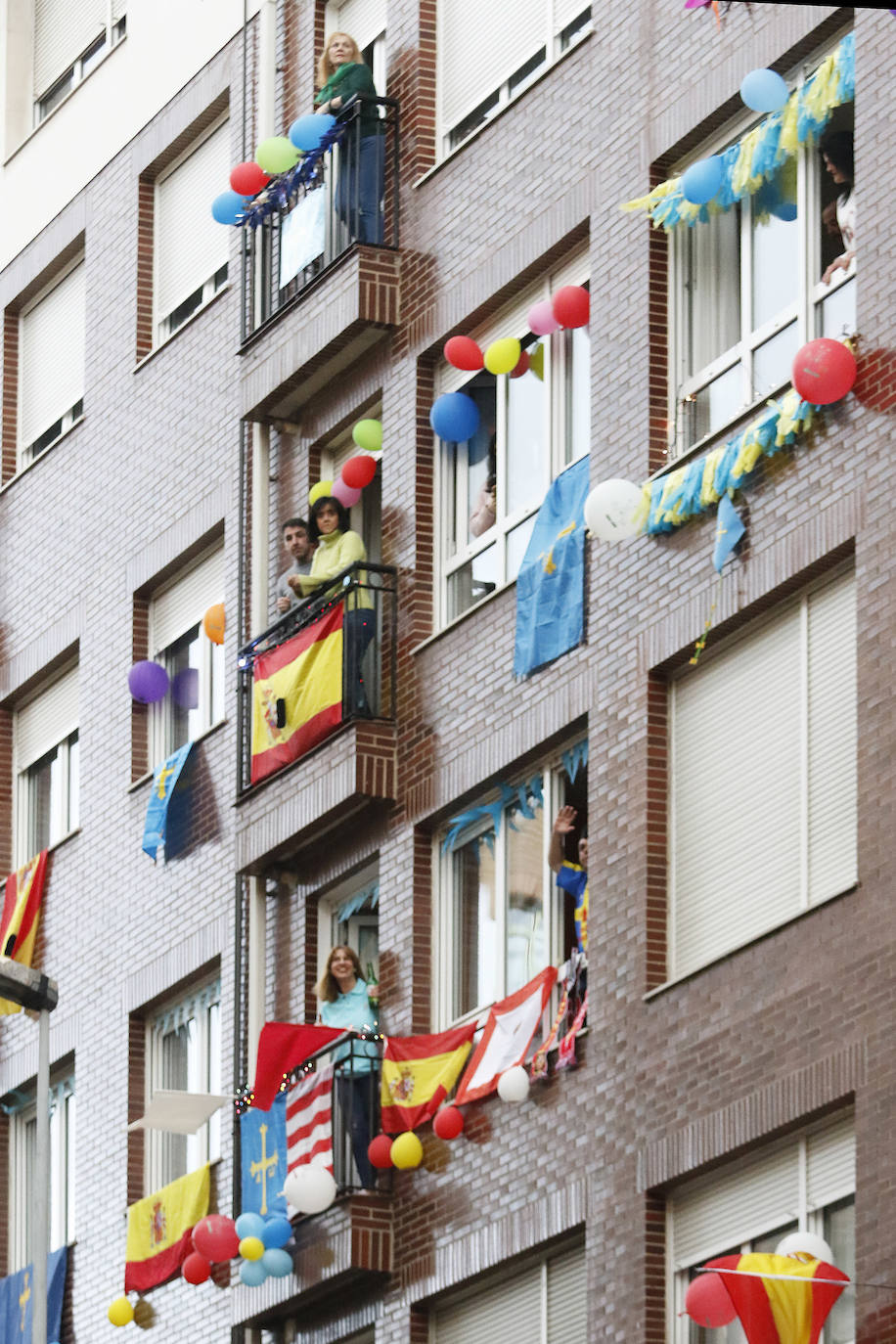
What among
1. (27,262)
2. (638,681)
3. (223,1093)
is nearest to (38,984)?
(223,1093)

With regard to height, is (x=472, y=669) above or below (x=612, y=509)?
above

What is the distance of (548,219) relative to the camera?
25.6m

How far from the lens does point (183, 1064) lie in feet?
99.8

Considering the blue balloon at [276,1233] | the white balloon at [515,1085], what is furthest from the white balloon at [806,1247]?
the blue balloon at [276,1233]

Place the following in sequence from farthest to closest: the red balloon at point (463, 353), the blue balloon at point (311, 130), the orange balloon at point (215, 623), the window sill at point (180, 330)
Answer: the window sill at point (180, 330)
the orange balloon at point (215, 623)
the blue balloon at point (311, 130)
the red balloon at point (463, 353)

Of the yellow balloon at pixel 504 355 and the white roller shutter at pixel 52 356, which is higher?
the white roller shutter at pixel 52 356

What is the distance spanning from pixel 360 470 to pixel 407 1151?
5.99 meters

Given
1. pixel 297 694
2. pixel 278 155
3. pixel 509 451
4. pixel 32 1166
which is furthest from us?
pixel 32 1166

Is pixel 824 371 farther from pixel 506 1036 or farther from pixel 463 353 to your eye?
pixel 506 1036

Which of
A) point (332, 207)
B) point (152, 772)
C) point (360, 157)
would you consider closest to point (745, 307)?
point (360, 157)

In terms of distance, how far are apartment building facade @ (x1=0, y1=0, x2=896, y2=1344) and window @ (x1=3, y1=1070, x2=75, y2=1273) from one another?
6cm

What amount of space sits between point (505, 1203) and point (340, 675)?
4.82 metres

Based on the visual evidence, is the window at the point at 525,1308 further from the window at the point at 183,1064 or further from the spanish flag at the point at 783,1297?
the window at the point at 183,1064

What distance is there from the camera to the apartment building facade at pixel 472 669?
21234mm
